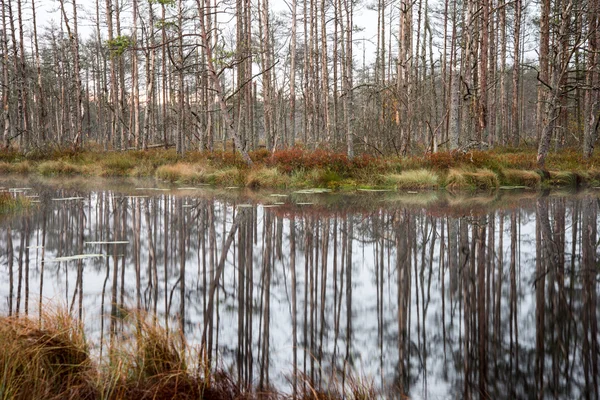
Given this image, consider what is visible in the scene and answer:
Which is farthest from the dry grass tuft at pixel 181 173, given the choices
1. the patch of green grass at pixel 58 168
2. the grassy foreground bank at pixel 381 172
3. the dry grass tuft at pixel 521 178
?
the dry grass tuft at pixel 521 178

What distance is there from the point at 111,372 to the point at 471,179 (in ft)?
47.8

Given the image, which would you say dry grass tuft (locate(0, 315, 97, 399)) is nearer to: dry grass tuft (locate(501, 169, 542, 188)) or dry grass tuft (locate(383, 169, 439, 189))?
dry grass tuft (locate(383, 169, 439, 189))

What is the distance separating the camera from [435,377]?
Answer: 107 inches

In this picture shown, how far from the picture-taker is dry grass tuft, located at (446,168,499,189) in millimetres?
15258

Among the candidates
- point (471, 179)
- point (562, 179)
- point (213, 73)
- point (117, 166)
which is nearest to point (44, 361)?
point (213, 73)

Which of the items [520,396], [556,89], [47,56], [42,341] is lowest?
[520,396]

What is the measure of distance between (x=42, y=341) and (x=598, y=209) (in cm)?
1089

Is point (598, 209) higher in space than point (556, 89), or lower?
lower

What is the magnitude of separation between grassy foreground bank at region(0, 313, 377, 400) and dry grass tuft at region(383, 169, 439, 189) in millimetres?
13196

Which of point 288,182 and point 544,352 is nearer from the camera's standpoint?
point 544,352

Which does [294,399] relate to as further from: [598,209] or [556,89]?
[556,89]

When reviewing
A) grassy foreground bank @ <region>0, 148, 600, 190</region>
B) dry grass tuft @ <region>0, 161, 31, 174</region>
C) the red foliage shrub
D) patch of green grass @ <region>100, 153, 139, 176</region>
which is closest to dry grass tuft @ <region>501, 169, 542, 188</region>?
grassy foreground bank @ <region>0, 148, 600, 190</region>

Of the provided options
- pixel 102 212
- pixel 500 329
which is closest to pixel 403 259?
pixel 500 329

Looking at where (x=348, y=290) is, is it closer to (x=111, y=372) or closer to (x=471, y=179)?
(x=111, y=372)
